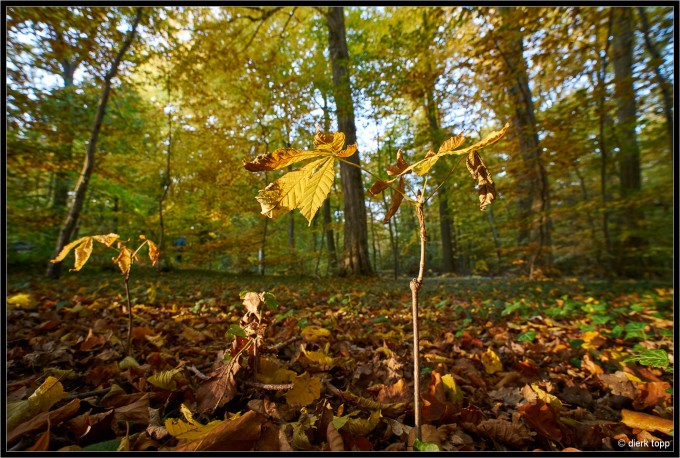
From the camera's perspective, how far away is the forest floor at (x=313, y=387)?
0.78 m

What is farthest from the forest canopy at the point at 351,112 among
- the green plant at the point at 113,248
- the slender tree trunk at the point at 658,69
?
the green plant at the point at 113,248

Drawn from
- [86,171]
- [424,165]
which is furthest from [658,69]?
[86,171]

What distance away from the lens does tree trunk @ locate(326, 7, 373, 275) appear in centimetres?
630

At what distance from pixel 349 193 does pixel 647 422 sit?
5982 mm

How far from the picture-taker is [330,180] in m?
0.70

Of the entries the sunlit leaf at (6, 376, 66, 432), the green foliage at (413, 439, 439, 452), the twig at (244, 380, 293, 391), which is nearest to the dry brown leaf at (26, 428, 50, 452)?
the sunlit leaf at (6, 376, 66, 432)

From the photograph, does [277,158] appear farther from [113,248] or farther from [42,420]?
[113,248]

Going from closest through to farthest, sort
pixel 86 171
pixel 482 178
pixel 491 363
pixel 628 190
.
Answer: pixel 482 178, pixel 491 363, pixel 86 171, pixel 628 190

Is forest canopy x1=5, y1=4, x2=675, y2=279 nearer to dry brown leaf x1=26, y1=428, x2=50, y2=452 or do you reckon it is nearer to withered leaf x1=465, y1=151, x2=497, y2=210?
withered leaf x1=465, y1=151, x2=497, y2=210

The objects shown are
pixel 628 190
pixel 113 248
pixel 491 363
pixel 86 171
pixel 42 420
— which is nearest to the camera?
pixel 42 420

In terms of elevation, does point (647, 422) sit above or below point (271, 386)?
below

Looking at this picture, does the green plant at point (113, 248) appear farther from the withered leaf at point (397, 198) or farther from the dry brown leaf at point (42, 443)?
the withered leaf at point (397, 198)

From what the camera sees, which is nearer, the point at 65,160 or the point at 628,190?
the point at 65,160

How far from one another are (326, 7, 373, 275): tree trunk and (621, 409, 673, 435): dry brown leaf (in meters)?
5.25
